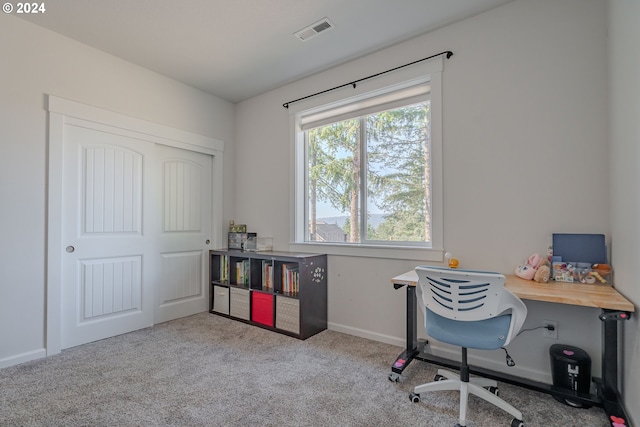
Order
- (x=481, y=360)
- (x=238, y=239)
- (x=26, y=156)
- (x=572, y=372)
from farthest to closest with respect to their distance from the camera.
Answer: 1. (x=238, y=239)
2. (x=26, y=156)
3. (x=481, y=360)
4. (x=572, y=372)

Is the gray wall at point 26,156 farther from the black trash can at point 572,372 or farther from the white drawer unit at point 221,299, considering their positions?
the black trash can at point 572,372

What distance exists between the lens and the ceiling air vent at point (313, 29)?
248cm

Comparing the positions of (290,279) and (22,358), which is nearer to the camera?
(22,358)

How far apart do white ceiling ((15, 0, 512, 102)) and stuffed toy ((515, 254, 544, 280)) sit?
185 centimetres

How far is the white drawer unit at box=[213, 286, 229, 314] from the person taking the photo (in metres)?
3.56

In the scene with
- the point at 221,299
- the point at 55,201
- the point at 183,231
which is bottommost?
the point at 221,299

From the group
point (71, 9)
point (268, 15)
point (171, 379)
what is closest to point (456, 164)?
point (268, 15)

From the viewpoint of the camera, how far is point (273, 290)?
3191 millimetres

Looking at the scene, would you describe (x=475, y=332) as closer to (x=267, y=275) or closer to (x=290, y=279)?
(x=290, y=279)

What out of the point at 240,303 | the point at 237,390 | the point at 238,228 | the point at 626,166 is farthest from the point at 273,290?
the point at 626,166

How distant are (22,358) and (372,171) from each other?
10.7 feet

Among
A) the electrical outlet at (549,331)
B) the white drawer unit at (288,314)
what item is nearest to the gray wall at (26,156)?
the white drawer unit at (288,314)

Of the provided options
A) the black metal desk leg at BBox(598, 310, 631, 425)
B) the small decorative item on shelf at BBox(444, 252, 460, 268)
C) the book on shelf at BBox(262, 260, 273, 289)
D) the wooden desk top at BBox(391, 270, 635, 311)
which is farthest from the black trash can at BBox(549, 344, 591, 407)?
the book on shelf at BBox(262, 260, 273, 289)

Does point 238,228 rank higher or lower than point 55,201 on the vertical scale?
lower
